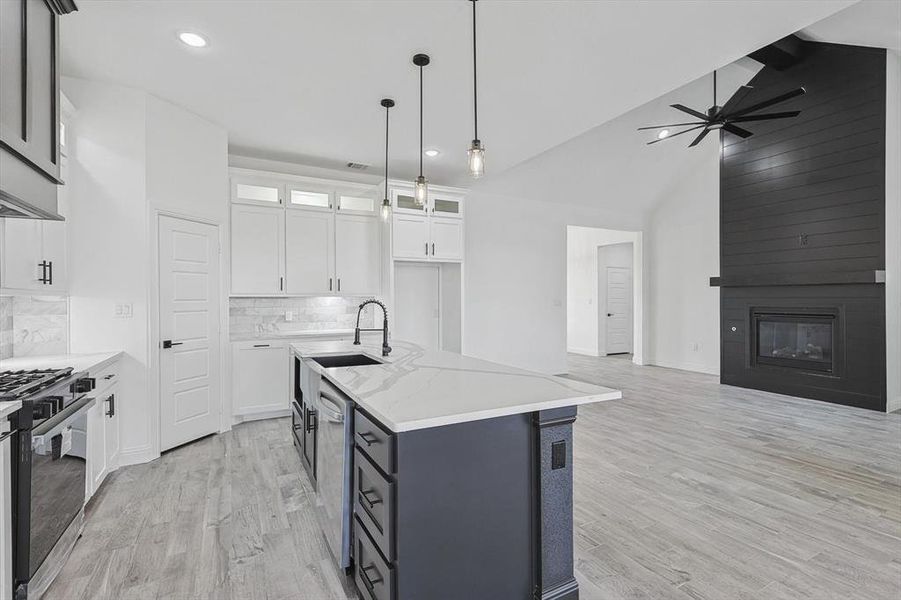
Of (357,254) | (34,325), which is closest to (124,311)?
(34,325)

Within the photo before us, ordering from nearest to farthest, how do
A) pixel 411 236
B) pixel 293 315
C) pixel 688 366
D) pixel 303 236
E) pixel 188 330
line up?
1. pixel 188 330
2. pixel 303 236
3. pixel 293 315
4. pixel 411 236
5. pixel 688 366

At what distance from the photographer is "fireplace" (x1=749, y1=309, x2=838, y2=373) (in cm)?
545

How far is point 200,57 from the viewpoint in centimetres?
303

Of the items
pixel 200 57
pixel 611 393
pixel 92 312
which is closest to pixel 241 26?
pixel 200 57

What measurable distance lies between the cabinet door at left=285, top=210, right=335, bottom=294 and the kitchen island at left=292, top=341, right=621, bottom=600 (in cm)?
324

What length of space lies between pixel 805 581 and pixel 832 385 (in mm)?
4459

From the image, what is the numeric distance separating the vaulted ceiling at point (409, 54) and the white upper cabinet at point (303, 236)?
85cm

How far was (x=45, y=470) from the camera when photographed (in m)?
1.98

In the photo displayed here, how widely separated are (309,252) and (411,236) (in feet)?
3.96

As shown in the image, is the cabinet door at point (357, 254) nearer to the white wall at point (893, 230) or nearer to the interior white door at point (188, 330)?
the interior white door at point (188, 330)

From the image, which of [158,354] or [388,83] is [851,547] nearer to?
[388,83]

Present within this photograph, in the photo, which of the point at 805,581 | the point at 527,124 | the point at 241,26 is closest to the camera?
the point at 805,581

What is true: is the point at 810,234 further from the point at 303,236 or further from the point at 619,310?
the point at 303,236

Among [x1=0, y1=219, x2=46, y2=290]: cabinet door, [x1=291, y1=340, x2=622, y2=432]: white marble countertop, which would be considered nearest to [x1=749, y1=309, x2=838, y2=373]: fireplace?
[x1=291, y1=340, x2=622, y2=432]: white marble countertop
